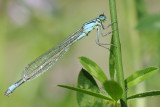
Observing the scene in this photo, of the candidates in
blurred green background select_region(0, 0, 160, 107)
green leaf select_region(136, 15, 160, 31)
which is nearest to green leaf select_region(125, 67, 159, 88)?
green leaf select_region(136, 15, 160, 31)

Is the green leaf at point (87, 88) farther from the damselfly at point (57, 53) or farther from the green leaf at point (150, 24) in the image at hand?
the damselfly at point (57, 53)

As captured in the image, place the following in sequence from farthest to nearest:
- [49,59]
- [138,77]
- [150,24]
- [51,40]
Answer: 1. [51,40]
2. [49,59]
3. [150,24]
4. [138,77]

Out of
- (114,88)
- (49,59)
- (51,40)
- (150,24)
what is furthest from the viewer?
(51,40)

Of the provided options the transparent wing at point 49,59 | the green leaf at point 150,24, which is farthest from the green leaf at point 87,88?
the transparent wing at point 49,59

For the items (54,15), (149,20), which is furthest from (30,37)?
(149,20)

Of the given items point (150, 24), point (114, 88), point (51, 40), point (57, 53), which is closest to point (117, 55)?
point (114, 88)

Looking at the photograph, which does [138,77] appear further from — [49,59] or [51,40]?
[51,40]
